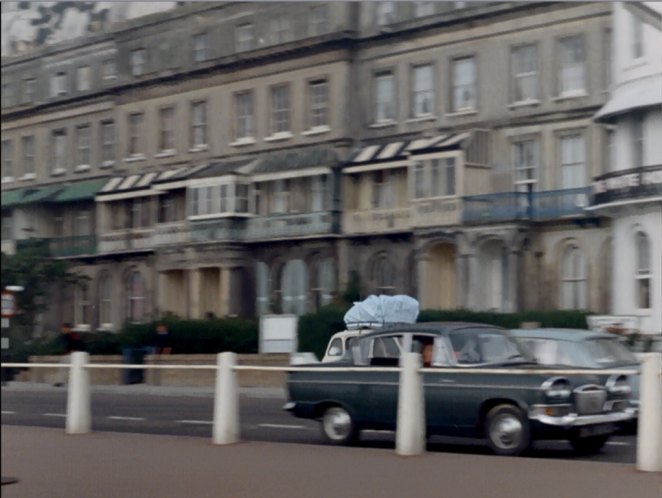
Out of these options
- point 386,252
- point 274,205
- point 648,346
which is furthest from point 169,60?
point 648,346

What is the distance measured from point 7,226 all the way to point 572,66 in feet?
13.1

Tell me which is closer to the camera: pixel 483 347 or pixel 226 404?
pixel 483 347

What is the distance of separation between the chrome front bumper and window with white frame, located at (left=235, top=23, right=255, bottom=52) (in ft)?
11.6

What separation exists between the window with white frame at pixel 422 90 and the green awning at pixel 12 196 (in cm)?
282

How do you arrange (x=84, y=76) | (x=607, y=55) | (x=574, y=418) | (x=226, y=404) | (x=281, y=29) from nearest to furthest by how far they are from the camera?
(x=607, y=55), (x=281, y=29), (x=84, y=76), (x=574, y=418), (x=226, y=404)

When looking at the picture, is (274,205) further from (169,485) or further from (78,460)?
(78,460)

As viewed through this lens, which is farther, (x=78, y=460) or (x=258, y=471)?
(x=78, y=460)

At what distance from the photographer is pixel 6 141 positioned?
978 cm

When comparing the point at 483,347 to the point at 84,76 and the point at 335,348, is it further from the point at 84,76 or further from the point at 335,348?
the point at 84,76

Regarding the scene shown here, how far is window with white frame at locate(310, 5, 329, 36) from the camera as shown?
27.2 feet

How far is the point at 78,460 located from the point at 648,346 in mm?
4516

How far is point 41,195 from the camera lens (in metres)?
9.62

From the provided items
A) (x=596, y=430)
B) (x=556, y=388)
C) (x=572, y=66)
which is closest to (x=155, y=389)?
(x=556, y=388)

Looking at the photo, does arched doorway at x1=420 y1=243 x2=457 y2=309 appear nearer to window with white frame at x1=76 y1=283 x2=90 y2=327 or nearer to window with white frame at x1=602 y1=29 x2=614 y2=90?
window with white frame at x1=602 y1=29 x2=614 y2=90
